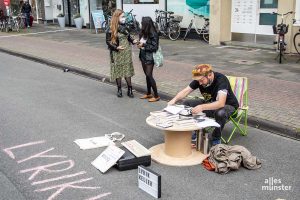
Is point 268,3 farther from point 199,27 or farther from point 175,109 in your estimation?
point 175,109

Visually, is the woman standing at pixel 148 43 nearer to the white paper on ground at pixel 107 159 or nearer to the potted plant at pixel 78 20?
the white paper on ground at pixel 107 159

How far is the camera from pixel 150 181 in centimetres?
441

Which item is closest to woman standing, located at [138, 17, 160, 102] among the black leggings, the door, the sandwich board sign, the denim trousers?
the black leggings

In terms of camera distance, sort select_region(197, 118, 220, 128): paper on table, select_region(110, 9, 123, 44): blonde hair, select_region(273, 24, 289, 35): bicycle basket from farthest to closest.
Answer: select_region(273, 24, 289, 35): bicycle basket
select_region(110, 9, 123, 44): blonde hair
select_region(197, 118, 220, 128): paper on table

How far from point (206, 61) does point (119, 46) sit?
4.28 metres

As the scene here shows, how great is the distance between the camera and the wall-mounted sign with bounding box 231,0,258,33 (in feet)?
47.4

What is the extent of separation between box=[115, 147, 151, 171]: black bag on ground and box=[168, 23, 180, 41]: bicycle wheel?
1263 centimetres

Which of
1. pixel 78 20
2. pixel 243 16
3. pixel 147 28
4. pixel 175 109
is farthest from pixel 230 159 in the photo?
pixel 78 20

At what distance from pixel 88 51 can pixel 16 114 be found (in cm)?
800

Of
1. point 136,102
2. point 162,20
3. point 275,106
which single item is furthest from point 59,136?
point 162,20

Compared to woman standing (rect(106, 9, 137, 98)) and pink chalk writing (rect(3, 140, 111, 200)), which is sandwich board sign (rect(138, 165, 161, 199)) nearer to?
pink chalk writing (rect(3, 140, 111, 200))

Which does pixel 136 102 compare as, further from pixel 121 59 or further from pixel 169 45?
pixel 169 45

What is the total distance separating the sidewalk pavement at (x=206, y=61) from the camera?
7301 mm

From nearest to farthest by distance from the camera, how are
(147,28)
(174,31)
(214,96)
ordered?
1. (214,96)
2. (147,28)
3. (174,31)
